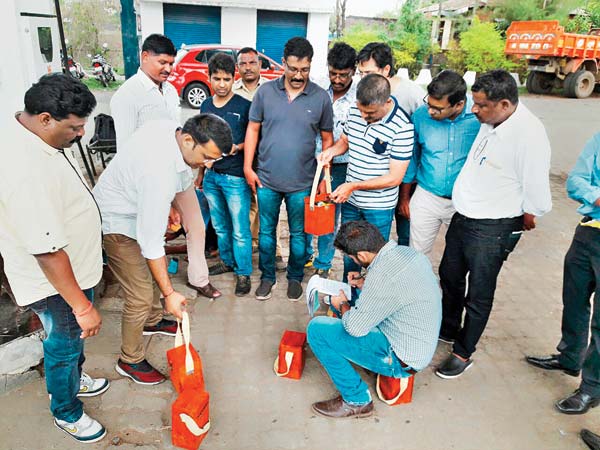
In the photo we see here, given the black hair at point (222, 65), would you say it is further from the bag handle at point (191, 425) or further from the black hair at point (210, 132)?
the bag handle at point (191, 425)

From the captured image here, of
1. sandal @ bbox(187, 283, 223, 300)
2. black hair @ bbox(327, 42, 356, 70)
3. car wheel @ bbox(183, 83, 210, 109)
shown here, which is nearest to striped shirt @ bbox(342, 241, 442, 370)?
sandal @ bbox(187, 283, 223, 300)

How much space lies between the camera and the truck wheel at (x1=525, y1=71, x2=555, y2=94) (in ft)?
57.1

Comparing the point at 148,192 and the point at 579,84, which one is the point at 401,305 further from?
the point at 579,84

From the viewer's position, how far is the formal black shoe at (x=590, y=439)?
8.34 ft

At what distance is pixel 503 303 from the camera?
13.1ft

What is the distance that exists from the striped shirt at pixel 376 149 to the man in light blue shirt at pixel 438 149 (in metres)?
0.13

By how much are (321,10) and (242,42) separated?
9.90 feet

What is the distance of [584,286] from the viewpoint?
2.90 metres

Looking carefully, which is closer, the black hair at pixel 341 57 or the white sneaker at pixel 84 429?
the white sneaker at pixel 84 429

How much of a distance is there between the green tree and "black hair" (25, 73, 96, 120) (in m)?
20.8

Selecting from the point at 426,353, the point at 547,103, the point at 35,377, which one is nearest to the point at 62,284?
the point at 35,377

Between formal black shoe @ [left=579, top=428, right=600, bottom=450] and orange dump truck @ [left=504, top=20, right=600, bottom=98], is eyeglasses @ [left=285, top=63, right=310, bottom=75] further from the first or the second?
orange dump truck @ [left=504, top=20, right=600, bottom=98]

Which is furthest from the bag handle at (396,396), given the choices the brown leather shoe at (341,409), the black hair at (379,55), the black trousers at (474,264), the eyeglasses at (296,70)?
the black hair at (379,55)

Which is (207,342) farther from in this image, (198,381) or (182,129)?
(182,129)
